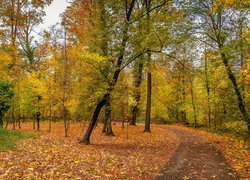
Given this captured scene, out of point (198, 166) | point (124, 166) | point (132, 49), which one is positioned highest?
point (132, 49)

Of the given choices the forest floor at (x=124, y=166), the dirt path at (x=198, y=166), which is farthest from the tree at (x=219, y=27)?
the forest floor at (x=124, y=166)

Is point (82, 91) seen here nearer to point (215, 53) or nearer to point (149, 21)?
point (149, 21)

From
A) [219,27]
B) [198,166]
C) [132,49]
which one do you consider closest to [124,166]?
[198,166]

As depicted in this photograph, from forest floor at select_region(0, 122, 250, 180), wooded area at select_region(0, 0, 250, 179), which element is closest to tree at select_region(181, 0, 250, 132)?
wooded area at select_region(0, 0, 250, 179)

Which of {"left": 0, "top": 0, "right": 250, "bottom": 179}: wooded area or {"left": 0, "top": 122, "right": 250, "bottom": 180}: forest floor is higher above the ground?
{"left": 0, "top": 0, "right": 250, "bottom": 179}: wooded area

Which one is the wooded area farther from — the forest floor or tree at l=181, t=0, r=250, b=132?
the forest floor

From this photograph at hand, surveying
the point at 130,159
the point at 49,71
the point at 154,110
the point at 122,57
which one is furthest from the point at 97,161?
the point at 154,110

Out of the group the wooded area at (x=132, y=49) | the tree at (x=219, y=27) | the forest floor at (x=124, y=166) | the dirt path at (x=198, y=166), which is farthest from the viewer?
the tree at (x=219, y=27)

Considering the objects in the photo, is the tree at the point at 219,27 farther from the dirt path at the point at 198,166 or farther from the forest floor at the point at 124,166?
the forest floor at the point at 124,166

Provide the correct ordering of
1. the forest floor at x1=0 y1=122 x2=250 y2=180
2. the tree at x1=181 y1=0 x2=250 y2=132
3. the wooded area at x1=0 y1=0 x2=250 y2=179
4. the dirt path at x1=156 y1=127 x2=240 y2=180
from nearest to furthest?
1. the forest floor at x1=0 y1=122 x2=250 y2=180
2. the dirt path at x1=156 y1=127 x2=240 y2=180
3. the wooded area at x1=0 y1=0 x2=250 y2=179
4. the tree at x1=181 y1=0 x2=250 y2=132

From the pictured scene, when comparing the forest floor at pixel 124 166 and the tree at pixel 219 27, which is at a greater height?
the tree at pixel 219 27

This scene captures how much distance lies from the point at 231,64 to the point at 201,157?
657 cm

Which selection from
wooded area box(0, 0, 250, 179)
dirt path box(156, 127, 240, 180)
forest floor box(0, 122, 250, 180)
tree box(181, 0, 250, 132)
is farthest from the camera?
tree box(181, 0, 250, 132)

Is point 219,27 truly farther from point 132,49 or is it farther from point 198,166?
point 198,166
